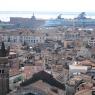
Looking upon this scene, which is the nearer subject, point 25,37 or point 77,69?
point 77,69

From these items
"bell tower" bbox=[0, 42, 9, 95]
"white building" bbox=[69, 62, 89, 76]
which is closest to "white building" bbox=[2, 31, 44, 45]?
"white building" bbox=[69, 62, 89, 76]

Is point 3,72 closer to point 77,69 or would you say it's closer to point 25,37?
point 77,69

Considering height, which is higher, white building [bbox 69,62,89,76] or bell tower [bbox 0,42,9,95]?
bell tower [bbox 0,42,9,95]

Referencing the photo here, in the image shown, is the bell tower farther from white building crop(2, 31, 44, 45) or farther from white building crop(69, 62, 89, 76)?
white building crop(2, 31, 44, 45)

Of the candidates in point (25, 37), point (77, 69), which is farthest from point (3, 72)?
point (25, 37)

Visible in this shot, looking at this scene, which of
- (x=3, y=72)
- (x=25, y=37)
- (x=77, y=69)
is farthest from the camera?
(x=25, y=37)

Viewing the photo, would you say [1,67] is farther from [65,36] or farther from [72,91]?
[65,36]

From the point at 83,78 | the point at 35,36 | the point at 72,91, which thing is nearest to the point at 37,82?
the point at 72,91

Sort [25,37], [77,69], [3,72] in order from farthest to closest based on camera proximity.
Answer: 1. [25,37]
2. [77,69]
3. [3,72]

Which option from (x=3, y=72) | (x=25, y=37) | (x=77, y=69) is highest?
(x=3, y=72)

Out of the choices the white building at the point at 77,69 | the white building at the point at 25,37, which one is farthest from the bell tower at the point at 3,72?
the white building at the point at 25,37

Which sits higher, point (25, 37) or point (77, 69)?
point (77, 69)
